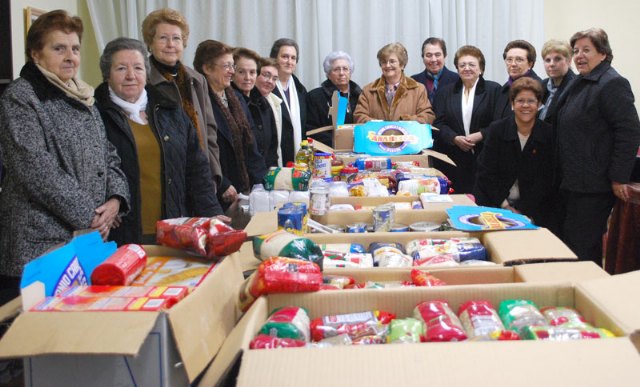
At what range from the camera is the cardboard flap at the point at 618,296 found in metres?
1.10

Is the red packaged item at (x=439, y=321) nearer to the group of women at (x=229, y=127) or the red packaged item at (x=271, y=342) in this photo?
the red packaged item at (x=271, y=342)

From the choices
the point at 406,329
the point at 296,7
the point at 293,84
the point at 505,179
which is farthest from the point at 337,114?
the point at 406,329

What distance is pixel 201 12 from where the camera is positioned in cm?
537

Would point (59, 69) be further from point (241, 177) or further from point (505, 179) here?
point (505, 179)

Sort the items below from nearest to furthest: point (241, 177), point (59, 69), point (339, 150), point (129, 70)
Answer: point (59, 69) → point (129, 70) → point (241, 177) → point (339, 150)

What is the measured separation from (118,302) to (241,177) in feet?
7.87

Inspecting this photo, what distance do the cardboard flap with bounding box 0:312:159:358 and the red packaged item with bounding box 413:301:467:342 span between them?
51 cm

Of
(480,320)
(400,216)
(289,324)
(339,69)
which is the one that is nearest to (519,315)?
(480,320)

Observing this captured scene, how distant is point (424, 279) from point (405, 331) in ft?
0.91

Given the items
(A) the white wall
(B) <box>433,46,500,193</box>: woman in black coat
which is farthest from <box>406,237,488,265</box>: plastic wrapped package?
(A) the white wall

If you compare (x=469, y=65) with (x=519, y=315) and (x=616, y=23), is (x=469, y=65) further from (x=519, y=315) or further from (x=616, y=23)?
(x=519, y=315)

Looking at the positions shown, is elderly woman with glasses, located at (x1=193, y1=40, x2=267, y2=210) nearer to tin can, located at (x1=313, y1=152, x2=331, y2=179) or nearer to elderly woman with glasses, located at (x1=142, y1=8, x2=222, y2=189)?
elderly woman with glasses, located at (x1=142, y1=8, x2=222, y2=189)

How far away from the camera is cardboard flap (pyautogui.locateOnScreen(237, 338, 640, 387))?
921 mm

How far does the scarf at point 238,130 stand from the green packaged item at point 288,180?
418mm
